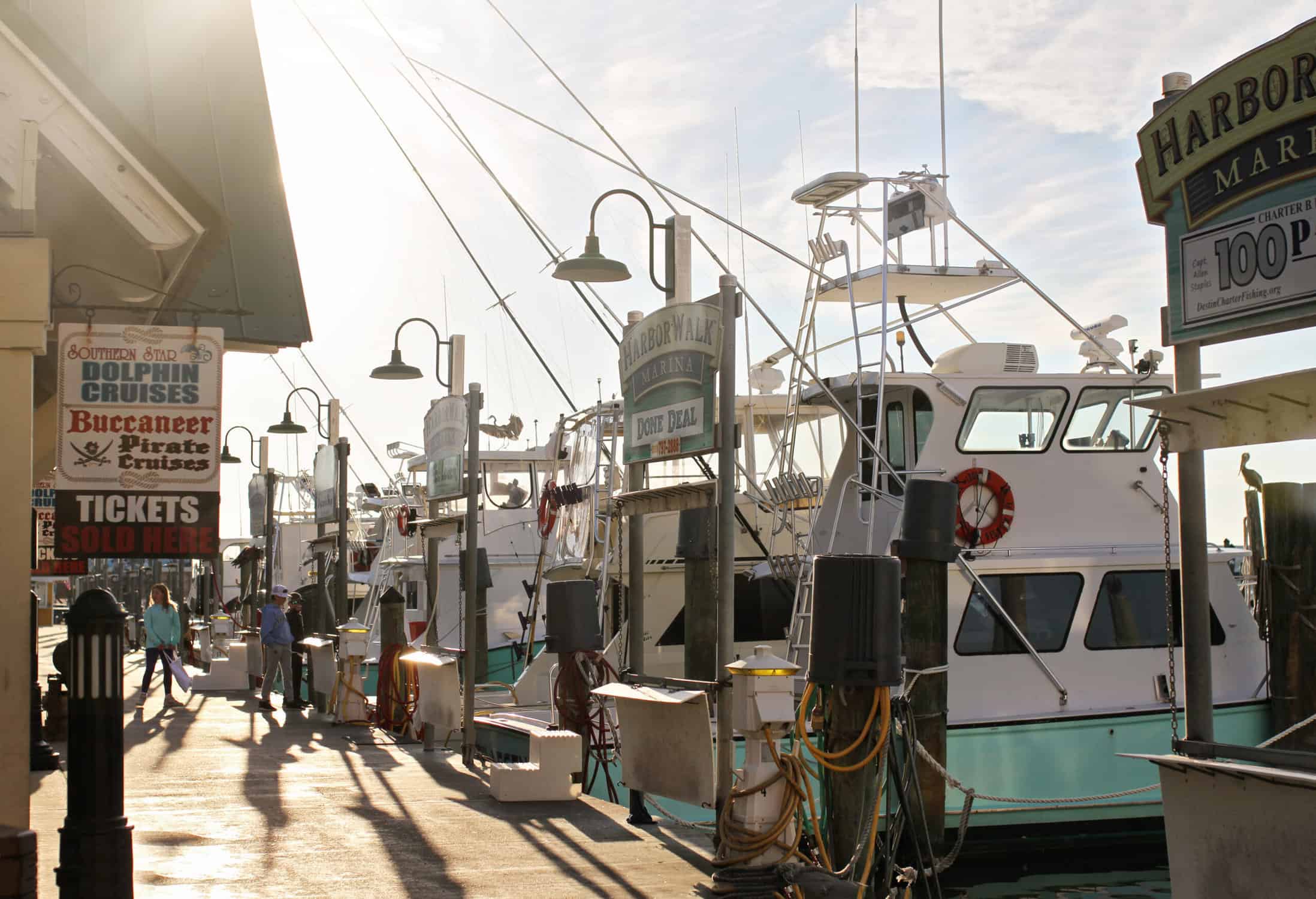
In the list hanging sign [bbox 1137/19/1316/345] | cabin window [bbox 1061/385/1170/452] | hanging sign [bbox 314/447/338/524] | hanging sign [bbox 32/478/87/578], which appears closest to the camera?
hanging sign [bbox 1137/19/1316/345]

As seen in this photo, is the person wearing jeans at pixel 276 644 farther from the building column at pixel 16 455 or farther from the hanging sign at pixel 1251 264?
the hanging sign at pixel 1251 264

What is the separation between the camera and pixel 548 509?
16016 mm

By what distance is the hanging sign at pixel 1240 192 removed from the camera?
245 inches

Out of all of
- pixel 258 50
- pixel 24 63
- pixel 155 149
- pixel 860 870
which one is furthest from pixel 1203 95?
pixel 258 50

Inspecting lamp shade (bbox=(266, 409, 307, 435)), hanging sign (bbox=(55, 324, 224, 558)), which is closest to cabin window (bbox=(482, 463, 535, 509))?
lamp shade (bbox=(266, 409, 307, 435))

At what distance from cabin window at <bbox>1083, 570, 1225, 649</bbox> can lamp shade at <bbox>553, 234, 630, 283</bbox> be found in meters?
6.16

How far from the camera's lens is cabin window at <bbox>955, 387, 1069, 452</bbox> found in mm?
13703

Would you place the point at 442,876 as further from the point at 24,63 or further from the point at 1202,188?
the point at 1202,188

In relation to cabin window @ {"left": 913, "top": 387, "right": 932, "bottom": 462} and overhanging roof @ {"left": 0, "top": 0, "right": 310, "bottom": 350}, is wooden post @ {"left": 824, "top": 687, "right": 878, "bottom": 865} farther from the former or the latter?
cabin window @ {"left": 913, "top": 387, "right": 932, "bottom": 462}

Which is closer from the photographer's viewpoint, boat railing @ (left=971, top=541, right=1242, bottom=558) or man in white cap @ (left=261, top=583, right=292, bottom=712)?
boat railing @ (left=971, top=541, right=1242, bottom=558)

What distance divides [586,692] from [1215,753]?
652 centimetres

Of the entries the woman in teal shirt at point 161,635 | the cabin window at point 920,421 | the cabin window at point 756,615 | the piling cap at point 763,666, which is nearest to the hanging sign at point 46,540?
the woman in teal shirt at point 161,635

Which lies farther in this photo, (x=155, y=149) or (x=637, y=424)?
(x=637, y=424)

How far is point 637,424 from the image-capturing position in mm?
9820
